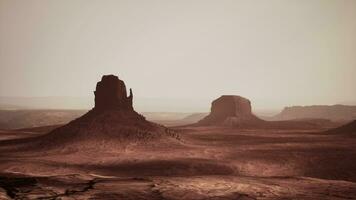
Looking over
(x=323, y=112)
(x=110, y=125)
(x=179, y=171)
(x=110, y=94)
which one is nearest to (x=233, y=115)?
(x=110, y=94)

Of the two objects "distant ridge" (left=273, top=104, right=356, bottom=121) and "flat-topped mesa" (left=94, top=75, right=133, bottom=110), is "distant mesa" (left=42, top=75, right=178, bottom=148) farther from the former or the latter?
"distant ridge" (left=273, top=104, right=356, bottom=121)

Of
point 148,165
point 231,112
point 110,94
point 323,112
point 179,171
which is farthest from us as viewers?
point 323,112

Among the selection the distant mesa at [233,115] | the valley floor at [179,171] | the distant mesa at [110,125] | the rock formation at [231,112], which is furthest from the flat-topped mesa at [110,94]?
the rock formation at [231,112]

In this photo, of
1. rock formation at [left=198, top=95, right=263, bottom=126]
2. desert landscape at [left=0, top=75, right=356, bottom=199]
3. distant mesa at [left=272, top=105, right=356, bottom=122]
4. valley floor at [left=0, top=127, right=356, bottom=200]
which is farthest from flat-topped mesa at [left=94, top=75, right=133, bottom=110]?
distant mesa at [left=272, top=105, right=356, bottom=122]

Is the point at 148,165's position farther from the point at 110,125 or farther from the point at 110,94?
the point at 110,94

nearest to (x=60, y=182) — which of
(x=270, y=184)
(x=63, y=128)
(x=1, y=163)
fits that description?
(x=270, y=184)

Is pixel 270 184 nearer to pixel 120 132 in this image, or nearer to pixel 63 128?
pixel 120 132

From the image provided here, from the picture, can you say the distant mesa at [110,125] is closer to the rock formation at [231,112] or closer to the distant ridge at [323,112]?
the rock formation at [231,112]
